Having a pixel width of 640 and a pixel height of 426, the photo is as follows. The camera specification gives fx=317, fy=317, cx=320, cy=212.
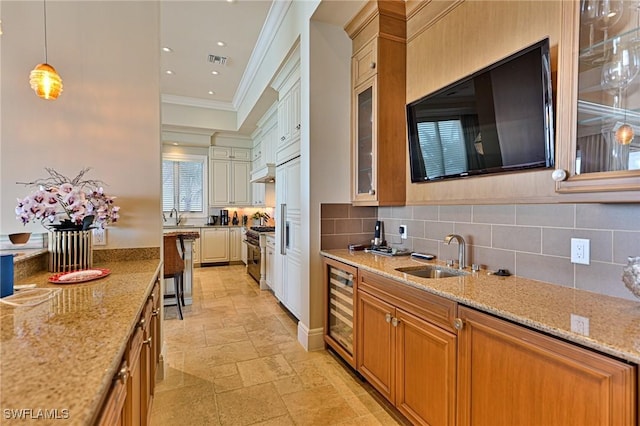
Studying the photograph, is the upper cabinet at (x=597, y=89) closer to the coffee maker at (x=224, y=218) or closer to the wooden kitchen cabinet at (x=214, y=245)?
the wooden kitchen cabinet at (x=214, y=245)

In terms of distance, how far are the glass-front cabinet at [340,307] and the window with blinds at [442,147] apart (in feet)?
3.22

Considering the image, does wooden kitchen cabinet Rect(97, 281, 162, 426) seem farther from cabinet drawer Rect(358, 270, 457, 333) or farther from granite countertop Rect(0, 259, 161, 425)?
cabinet drawer Rect(358, 270, 457, 333)

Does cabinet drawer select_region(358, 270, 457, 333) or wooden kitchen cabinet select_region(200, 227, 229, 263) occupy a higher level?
cabinet drawer select_region(358, 270, 457, 333)

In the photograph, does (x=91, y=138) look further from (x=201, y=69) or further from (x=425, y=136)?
(x=201, y=69)

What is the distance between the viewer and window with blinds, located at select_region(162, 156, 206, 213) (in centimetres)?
704

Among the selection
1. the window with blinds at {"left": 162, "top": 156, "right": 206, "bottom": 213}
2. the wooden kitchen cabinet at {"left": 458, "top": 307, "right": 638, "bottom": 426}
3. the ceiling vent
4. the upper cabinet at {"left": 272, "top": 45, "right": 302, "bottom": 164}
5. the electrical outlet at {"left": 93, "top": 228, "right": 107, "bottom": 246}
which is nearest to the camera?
the wooden kitchen cabinet at {"left": 458, "top": 307, "right": 638, "bottom": 426}

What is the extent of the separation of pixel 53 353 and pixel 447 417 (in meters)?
1.62

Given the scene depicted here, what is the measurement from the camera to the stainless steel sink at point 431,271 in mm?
2127

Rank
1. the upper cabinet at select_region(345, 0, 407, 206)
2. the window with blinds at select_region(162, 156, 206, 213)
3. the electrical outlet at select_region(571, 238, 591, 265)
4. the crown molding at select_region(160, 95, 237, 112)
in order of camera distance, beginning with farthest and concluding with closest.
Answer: the window with blinds at select_region(162, 156, 206, 213) → the crown molding at select_region(160, 95, 237, 112) → the upper cabinet at select_region(345, 0, 407, 206) → the electrical outlet at select_region(571, 238, 591, 265)

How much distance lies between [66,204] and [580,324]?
8.07 feet

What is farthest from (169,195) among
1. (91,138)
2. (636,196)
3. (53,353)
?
(636,196)

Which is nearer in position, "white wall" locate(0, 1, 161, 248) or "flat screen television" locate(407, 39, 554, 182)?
"flat screen television" locate(407, 39, 554, 182)

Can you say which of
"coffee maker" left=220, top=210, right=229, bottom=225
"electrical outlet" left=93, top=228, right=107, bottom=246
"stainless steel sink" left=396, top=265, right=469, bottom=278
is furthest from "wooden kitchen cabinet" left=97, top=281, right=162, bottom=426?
"coffee maker" left=220, top=210, right=229, bottom=225

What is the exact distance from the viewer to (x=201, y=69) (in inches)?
197
